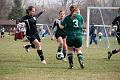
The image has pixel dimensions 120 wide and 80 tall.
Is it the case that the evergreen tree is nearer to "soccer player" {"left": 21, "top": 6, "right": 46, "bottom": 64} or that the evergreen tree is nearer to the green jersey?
"soccer player" {"left": 21, "top": 6, "right": 46, "bottom": 64}

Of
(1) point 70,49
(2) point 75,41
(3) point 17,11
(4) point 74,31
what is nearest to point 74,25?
(4) point 74,31

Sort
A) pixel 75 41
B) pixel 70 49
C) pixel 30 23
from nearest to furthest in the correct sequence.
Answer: pixel 75 41, pixel 70 49, pixel 30 23

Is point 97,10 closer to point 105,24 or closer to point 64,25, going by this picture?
point 105,24

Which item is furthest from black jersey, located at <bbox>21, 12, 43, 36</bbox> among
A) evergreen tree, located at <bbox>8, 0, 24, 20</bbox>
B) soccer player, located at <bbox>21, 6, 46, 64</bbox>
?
evergreen tree, located at <bbox>8, 0, 24, 20</bbox>

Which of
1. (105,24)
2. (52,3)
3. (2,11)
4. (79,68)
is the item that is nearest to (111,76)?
(79,68)

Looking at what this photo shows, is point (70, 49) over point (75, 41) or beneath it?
beneath

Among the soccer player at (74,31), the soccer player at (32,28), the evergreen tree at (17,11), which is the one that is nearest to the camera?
the soccer player at (74,31)

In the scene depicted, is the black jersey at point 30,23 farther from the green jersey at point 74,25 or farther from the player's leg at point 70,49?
the player's leg at point 70,49

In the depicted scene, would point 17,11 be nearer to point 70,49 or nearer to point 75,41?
point 70,49

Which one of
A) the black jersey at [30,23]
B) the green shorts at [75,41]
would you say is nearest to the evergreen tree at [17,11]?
the black jersey at [30,23]

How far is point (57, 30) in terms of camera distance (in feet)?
48.0

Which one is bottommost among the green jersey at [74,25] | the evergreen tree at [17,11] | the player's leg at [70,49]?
the evergreen tree at [17,11]

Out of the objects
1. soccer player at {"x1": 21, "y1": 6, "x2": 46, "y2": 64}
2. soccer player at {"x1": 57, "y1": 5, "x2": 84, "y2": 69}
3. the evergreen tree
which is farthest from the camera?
the evergreen tree

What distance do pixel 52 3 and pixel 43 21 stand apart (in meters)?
20.8
